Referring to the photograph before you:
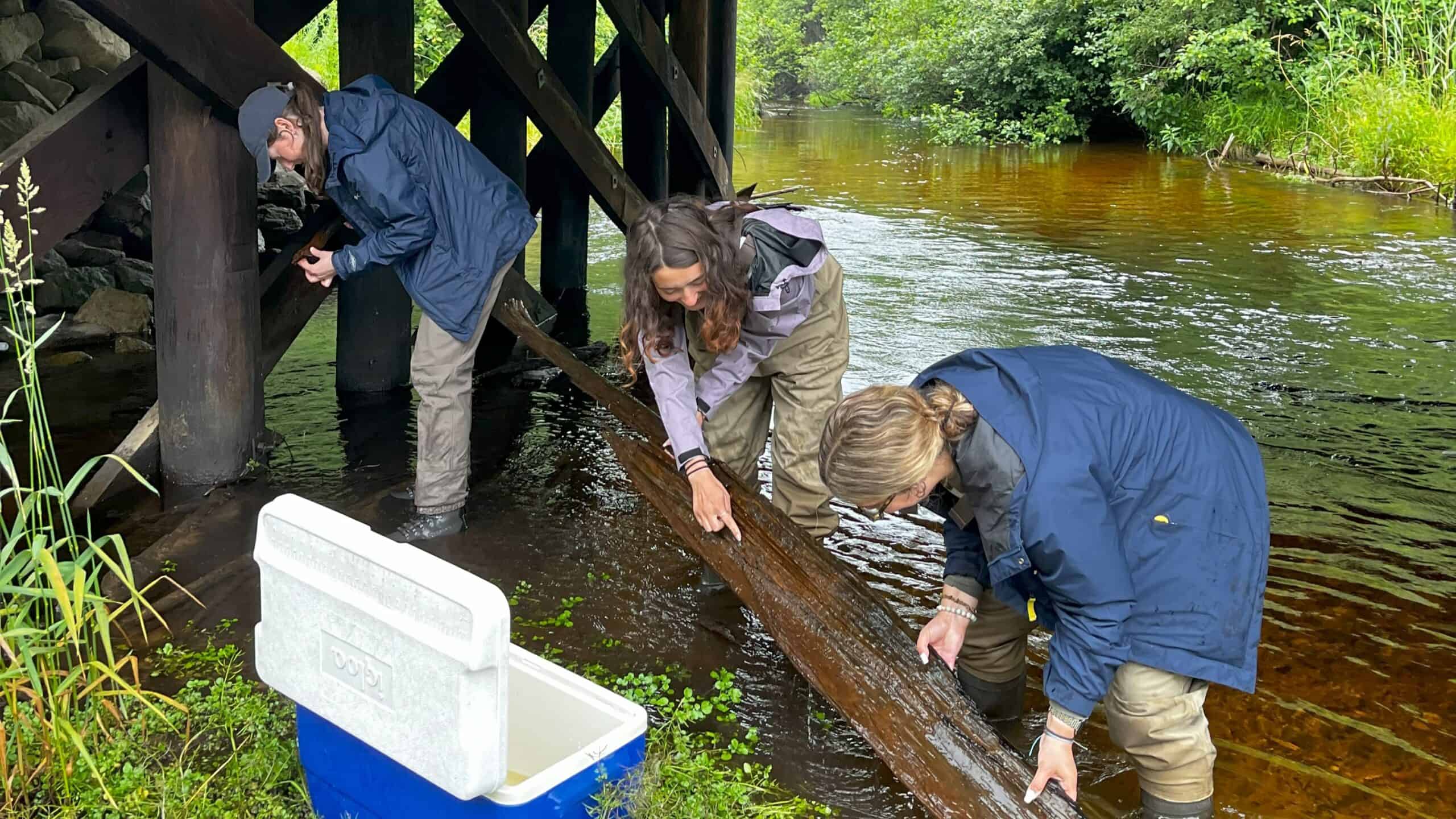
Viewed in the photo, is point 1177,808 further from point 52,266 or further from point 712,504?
point 52,266

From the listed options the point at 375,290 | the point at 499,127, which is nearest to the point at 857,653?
the point at 375,290

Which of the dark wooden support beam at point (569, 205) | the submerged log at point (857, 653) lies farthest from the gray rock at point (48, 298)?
the submerged log at point (857, 653)

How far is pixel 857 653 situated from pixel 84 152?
3.23m

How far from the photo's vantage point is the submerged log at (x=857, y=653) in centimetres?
280

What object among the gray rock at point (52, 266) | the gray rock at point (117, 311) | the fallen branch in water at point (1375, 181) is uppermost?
the fallen branch in water at point (1375, 181)

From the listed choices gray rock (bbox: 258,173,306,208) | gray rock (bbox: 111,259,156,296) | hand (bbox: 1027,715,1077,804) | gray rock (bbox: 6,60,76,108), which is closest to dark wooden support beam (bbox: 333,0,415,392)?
gray rock (bbox: 111,259,156,296)

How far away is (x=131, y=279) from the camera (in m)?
7.52

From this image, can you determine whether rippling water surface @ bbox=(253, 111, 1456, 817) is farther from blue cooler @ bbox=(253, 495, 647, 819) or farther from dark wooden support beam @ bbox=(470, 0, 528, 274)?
dark wooden support beam @ bbox=(470, 0, 528, 274)

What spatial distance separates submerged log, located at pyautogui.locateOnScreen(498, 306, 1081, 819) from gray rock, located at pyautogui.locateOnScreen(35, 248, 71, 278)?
4.89 meters

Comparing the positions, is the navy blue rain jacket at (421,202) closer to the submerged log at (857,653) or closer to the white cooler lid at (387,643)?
the submerged log at (857,653)

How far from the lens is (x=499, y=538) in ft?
15.8

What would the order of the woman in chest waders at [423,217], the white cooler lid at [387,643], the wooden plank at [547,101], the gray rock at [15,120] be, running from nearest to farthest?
the white cooler lid at [387,643]
the woman in chest waders at [423,217]
the wooden plank at [547,101]
the gray rock at [15,120]

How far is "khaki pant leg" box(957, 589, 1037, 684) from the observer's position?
131 inches

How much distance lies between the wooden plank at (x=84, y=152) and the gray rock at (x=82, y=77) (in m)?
4.28
